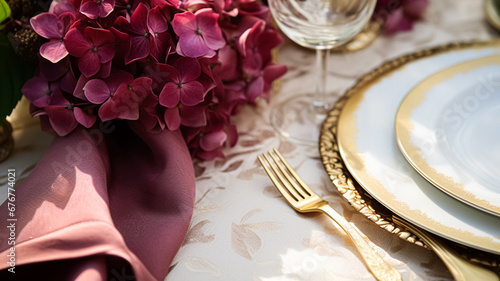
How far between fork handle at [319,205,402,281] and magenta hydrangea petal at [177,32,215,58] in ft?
0.62

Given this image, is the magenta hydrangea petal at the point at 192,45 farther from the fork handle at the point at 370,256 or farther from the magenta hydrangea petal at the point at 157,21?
the fork handle at the point at 370,256

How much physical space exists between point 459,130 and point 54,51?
1.27ft

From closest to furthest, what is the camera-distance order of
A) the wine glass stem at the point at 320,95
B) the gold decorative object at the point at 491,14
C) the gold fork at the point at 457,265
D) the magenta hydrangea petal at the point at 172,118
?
the gold fork at the point at 457,265, the magenta hydrangea petal at the point at 172,118, the wine glass stem at the point at 320,95, the gold decorative object at the point at 491,14

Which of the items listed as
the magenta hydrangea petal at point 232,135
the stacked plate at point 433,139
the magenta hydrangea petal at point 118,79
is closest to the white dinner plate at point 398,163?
the stacked plate at point 433,139

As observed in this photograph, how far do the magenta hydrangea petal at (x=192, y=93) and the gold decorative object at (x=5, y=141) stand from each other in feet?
0.68

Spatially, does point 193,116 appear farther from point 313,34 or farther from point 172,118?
point 313,34

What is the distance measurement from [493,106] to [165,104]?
1.08 feet

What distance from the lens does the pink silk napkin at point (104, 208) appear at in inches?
13.7

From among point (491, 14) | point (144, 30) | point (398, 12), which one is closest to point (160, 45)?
point (144, 30)

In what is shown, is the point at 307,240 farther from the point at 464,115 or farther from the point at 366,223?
the point at 464,115

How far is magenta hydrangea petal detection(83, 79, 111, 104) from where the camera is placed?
1.36ft

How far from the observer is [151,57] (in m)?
0.43

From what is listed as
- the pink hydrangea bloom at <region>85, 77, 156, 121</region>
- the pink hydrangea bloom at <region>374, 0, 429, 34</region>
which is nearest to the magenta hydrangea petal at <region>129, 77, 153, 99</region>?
the pink hydrangea bloom at <region>85, 77, 156, 121</region>

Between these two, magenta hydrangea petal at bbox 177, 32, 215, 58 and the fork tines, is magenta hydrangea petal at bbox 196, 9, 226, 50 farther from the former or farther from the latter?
the fork tines
